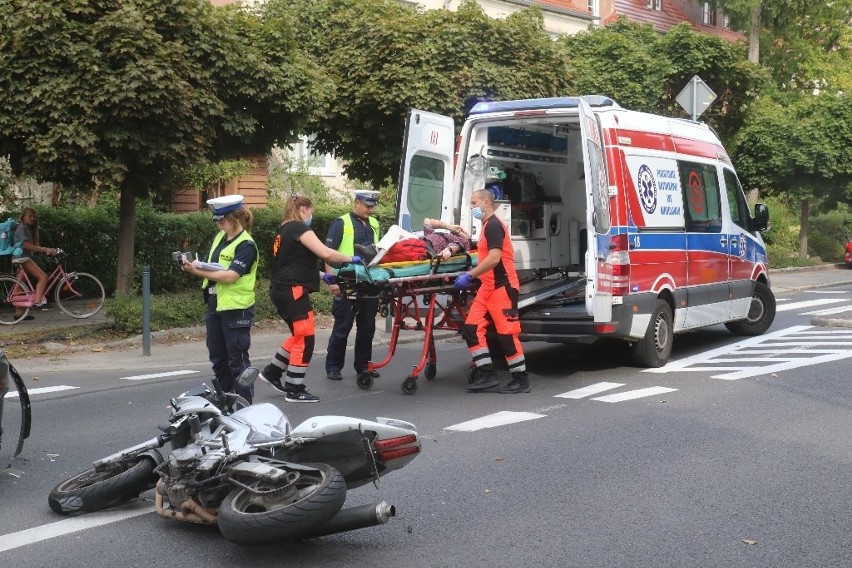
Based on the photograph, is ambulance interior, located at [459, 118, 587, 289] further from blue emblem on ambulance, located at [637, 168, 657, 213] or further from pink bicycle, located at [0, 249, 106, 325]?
pink bicycle, located at [0, 249, 106, 325]

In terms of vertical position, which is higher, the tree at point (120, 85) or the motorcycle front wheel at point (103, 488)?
the tree at point (120, 85)

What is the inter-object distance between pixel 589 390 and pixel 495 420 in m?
1.81

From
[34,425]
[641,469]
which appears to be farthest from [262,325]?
[641,469]

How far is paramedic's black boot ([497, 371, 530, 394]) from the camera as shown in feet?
33.2

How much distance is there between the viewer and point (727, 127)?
2823 cm

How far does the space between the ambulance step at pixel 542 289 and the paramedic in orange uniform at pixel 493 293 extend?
0.85 metres

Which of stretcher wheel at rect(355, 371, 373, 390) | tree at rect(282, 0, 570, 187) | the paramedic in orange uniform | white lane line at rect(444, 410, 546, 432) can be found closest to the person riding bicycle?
tree at rect(282, 0, 570, 187)

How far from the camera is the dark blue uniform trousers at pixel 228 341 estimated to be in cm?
830

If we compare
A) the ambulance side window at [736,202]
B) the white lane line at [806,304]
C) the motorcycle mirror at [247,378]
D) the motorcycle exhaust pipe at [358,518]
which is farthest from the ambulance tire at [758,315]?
the motorcycle exhaust pipe at [358,518]

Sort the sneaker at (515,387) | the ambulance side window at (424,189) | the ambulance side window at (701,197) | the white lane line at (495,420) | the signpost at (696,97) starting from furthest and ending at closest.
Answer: the signpost at (696,97)
the ambulance side window at (701,197)
the ambulance side window at (424,189)
the sneaker at (515,387)
the white lane line at (495,420)

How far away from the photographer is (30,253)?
52.0 ft

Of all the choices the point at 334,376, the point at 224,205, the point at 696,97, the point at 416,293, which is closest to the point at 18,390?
the point at 224,205

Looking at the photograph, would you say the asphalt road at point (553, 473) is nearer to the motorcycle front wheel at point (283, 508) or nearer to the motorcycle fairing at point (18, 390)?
the motorcycle fairing at point (18, 390)

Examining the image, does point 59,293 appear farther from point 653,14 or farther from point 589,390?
point 653,14
